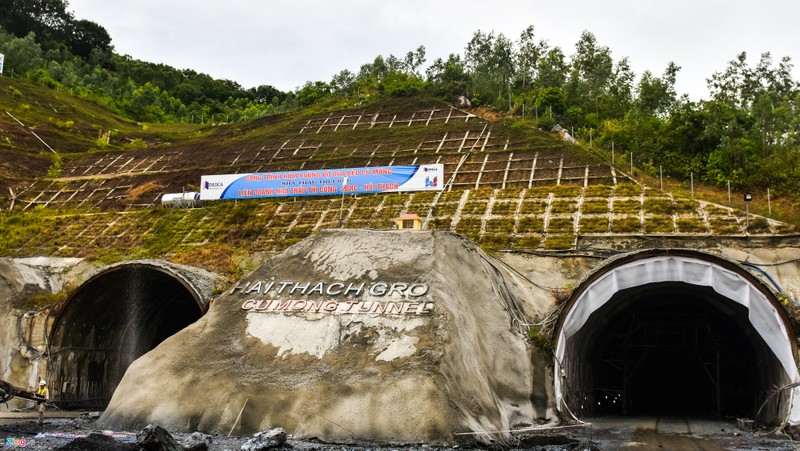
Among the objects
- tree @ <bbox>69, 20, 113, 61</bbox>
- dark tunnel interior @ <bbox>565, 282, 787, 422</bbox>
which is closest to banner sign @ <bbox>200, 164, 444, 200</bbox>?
dark tunnel interior @ <bbox>565, 282, 787, 422</bbox>

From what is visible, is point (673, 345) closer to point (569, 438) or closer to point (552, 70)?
point (569, 438)

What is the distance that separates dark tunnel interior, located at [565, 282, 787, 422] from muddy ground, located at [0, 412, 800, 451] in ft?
4.94

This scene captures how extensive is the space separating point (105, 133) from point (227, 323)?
2270 inches

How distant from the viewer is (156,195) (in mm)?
47094

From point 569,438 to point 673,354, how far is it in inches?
613

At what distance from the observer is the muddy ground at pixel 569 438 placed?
14906 mm

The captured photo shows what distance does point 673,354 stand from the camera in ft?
98.8

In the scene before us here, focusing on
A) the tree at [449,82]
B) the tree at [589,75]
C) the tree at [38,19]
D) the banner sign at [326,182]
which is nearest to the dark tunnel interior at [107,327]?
the banner sign at [326,182]

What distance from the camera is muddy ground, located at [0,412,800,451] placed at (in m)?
14.9

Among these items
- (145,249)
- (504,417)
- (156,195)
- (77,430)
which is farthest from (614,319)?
(156,195)

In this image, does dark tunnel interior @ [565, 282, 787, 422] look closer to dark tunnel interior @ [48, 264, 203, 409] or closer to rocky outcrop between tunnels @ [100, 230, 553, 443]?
rocky outcrop between tunnels @ [100, 230, 553, 443]

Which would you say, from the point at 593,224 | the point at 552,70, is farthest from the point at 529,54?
the point at 593,224

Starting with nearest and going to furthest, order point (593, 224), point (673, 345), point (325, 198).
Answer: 1. point (673, 345)
2. point (593, 224)
3. point (325, 198)

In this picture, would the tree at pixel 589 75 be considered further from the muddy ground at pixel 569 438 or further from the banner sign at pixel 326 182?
the muddy ground at pixel 569 438
